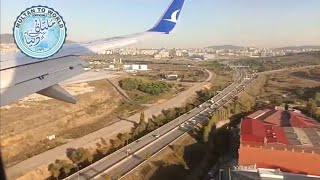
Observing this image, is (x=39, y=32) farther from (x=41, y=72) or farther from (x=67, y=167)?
(x=67, y=167)

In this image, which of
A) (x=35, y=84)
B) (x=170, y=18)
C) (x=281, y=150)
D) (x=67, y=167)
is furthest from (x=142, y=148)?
(x=35, y=84)

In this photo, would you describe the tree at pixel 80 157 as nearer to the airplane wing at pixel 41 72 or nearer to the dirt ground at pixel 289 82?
the airplane wing at pixel 41 72

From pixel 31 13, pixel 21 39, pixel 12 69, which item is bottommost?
pixel 12 69

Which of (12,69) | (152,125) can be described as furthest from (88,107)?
(12,69)

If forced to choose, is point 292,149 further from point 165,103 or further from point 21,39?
point 165,103

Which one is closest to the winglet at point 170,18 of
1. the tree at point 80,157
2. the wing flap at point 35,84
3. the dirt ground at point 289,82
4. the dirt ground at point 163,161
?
the wing flap at point 35,84

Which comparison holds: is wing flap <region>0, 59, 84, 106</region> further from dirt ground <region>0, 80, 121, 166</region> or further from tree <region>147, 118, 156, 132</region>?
tree <region>147, 118, 156, 132</region>
